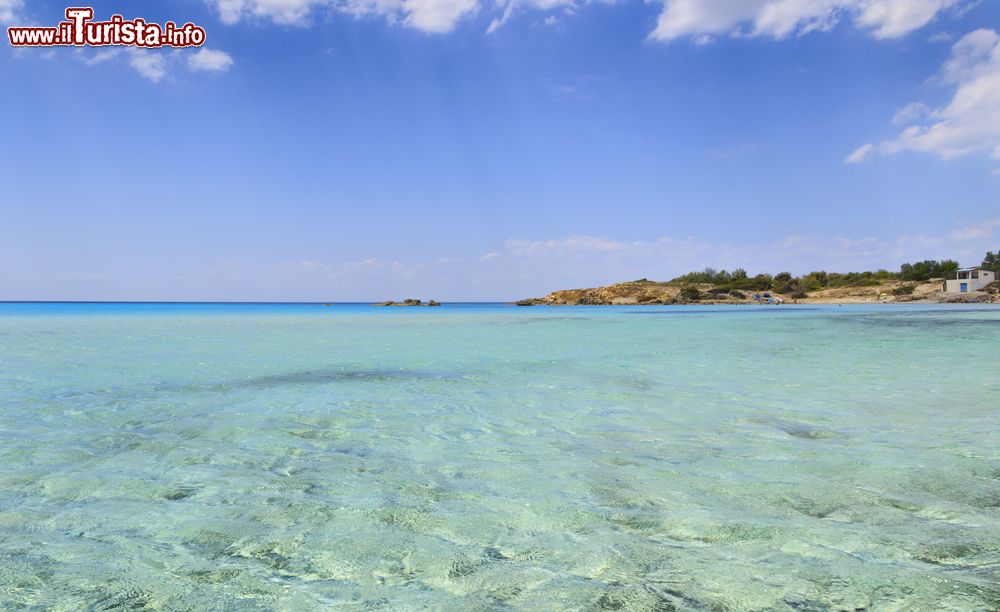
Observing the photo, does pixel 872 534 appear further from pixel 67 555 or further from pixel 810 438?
pixel 67 555

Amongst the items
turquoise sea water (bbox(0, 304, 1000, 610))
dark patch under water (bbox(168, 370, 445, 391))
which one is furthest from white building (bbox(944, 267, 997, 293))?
dark patch under water (bbox(168, 370, 445, 391))

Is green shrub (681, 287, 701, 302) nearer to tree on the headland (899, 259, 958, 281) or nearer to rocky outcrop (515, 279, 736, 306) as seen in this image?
rocky outcrop (515, 279, 736, 306)

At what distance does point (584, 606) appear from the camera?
3088mm

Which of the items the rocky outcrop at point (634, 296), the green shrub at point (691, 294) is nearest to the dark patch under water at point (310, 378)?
the rocky outcrop at point (634, 296)

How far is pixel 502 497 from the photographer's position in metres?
4.93

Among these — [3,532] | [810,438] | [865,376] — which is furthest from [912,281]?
[3,532]

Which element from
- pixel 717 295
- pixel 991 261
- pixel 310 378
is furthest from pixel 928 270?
pixel 310 378

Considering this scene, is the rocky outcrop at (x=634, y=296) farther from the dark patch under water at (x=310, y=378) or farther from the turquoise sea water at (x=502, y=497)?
the turquoise sea water at (x=502, y=497)

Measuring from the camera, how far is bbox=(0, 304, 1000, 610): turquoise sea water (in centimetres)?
331

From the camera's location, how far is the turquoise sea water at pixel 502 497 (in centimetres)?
331

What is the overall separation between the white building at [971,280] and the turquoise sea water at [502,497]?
105 m

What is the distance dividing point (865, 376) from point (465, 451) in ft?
32.9

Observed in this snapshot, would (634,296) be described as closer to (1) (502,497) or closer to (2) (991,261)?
(2) (991,261)

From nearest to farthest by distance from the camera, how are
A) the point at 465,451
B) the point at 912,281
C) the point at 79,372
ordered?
the point at 465,451 → the point at 79,372 → the point at 912,281
